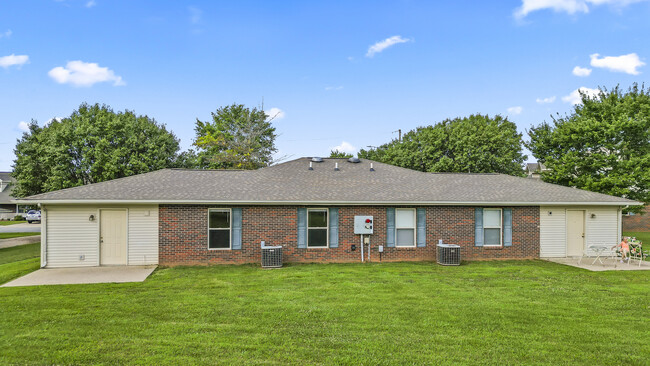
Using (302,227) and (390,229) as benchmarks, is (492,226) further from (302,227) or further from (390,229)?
(302,227)

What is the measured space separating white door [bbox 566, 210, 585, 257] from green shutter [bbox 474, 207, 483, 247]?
3559 millimetres

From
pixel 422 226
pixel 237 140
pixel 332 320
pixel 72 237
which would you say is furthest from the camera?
pixel 237 140

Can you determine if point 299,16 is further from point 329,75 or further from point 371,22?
point 329,75

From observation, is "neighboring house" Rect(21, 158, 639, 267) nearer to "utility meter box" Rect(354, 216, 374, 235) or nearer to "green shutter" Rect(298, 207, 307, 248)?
Result: "green shutter" Rect(298, 207, 307, 248)

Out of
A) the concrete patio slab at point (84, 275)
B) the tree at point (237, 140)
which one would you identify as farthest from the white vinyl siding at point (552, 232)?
the tree at point (237, 140)

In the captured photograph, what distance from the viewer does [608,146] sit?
700 inches

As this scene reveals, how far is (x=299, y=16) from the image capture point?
1733 centimetres

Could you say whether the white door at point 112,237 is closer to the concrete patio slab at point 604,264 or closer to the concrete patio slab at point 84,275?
the concrete patio slab at point 84,275

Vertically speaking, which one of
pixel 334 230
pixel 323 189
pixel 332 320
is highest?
pixel 323 189

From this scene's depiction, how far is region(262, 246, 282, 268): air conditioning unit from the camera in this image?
11.1 m

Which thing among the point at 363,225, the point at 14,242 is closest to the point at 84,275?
the point at 363,225

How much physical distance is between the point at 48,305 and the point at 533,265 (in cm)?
1363

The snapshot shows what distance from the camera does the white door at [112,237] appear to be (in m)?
11.3

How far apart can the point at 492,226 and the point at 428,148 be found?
14793 millimetres
